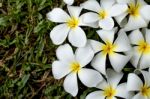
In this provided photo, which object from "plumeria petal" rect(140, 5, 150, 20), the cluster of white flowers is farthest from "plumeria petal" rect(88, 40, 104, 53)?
"plumeria petal" rect(140, 5, 150, 20)

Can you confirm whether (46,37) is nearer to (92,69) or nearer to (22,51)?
(22,51)

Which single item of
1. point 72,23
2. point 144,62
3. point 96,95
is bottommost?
point 96,95

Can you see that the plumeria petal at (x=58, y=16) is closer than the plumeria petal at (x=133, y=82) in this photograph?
No

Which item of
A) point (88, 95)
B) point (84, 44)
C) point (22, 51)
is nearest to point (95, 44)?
point (84, 44)

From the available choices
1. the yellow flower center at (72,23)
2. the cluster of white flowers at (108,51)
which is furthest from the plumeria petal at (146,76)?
the yellow flower center at (72,23)

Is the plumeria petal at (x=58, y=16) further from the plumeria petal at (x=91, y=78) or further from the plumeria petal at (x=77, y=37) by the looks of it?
the plumeria petal at (x=91, y=78)

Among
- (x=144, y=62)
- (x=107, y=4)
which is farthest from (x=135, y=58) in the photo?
(x=107, y=4)

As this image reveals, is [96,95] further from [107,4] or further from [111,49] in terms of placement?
[107,4]
